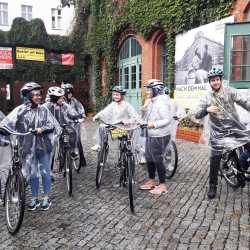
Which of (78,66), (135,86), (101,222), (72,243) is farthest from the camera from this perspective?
(78,66)

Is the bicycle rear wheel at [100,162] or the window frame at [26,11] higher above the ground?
the window frame at [26,11]

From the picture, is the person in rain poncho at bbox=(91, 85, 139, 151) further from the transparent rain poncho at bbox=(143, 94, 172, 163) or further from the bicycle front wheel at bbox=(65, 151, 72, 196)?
the bicycle front wheel at bbox=(65, 151, 72, 196)

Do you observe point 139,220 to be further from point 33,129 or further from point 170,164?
point 170,164

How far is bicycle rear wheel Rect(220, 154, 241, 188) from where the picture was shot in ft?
19.1

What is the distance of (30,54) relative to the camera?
22.5m

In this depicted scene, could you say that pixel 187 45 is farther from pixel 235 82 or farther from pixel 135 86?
pixel 135 86

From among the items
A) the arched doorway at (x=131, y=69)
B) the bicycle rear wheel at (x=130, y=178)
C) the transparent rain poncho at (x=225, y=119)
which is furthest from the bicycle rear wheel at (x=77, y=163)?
the arched doorway at (x=131, y=69)

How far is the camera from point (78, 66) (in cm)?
2367

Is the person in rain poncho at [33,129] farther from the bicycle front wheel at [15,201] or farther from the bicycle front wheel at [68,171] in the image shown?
the bicycle front wheel at [68,171]

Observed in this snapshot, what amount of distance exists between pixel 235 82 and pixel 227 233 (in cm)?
696

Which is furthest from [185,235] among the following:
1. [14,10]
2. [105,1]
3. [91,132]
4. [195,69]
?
[14,10]

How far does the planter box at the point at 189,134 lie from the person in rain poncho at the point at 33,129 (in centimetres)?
727

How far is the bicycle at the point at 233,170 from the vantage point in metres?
5.73

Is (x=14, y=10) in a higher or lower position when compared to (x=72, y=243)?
higher
